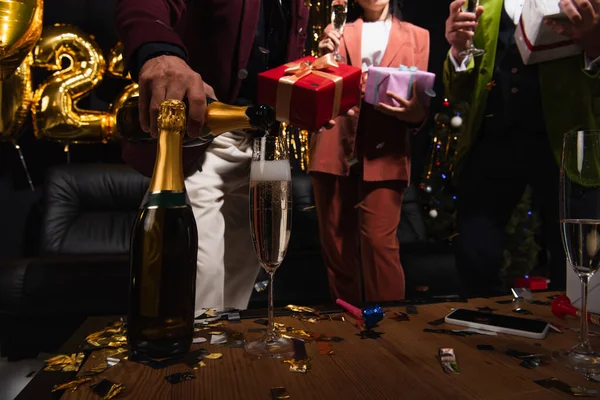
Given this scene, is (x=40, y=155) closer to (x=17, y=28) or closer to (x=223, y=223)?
(x=17, y=28)

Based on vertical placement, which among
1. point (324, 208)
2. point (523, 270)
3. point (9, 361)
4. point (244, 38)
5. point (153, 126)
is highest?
point (244, 38)

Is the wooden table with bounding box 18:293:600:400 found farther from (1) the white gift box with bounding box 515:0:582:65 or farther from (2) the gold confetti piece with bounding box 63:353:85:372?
(1) the white gift box with bounding box 515:0:582:65

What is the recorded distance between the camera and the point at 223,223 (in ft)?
4.27

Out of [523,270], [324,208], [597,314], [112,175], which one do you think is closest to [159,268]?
[597,314]

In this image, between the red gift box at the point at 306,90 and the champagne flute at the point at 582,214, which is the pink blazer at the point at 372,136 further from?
the champagne flute at the point at 582,214

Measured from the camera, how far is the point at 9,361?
202 centimetres

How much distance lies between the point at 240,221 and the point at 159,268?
82cm

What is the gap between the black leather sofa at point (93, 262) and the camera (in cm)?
198

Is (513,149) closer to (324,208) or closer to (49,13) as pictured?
(324,208)

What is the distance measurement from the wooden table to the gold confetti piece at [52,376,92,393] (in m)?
0.01

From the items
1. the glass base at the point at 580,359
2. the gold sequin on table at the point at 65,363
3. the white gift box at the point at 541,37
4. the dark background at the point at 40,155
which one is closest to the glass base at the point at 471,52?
the white gift box at the point at 541,37

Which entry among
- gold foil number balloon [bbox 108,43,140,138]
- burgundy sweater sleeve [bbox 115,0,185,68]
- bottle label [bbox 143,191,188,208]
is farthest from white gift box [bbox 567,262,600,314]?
gold foil number balloon [bbox 108,43,140,138]

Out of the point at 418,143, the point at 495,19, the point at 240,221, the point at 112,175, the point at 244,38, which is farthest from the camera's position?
the point at 418,143

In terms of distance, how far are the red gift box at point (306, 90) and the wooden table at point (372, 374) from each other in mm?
560
